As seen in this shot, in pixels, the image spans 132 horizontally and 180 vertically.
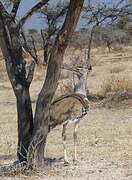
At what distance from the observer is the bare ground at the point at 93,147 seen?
8.30 meters

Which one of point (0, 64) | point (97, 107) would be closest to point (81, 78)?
point (97, 107)

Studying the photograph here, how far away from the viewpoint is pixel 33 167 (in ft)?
27.3

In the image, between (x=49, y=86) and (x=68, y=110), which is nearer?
(x=49, y=86)

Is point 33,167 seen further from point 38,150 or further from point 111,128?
point 111,128

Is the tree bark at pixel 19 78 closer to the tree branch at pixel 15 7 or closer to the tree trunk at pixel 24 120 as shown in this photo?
the tree trunk at pixel 24 120

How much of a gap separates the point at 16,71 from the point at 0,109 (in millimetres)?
10262

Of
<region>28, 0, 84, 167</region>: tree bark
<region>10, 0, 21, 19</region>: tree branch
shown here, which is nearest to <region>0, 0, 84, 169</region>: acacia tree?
<region>28, 0, 84, 167</region>: tree bark

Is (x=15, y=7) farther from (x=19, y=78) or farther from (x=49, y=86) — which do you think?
(x=49, y=86)

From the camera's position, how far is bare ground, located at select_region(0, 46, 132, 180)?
8.30m

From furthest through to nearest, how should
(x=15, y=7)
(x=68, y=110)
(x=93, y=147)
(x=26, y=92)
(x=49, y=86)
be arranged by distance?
(x=93, y=147), (x=15, y=7), (x=68, y=110), (x=26, y=92), (x=49, y=86)

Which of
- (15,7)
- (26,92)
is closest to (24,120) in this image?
(26,92)

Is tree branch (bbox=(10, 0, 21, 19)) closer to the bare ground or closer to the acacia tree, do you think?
the acacia tree

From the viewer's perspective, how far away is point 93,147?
10750mm

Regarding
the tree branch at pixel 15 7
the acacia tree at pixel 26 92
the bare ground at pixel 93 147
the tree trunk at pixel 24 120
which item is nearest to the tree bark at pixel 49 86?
the acacia tree at pixel 26 92
